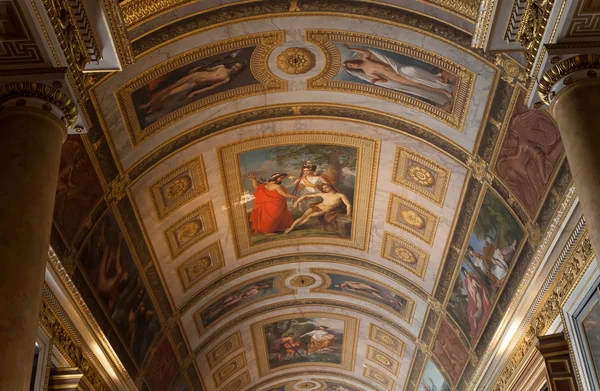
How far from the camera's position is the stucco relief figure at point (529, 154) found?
37.2ft

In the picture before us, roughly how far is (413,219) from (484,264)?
2.33 meters

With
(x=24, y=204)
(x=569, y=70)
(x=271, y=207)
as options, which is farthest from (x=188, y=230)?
(x=569, y=70)

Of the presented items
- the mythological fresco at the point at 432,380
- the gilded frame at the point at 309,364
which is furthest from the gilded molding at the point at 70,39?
the gilded frame at the point at 309,364

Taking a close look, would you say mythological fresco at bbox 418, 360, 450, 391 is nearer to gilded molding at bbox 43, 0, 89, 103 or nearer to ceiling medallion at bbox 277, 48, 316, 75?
ceiling medallion at bbox 277, 48, 316, 75

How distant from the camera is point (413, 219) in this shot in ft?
55.1

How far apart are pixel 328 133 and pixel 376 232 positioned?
3.90m

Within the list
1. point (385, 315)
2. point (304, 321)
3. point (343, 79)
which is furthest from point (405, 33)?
point (304, 321)

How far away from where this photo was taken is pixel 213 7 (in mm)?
11648

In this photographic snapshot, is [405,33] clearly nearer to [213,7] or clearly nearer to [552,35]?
[213,7]

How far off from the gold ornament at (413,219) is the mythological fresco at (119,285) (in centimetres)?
651

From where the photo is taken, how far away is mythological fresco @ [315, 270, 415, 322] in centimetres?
2027

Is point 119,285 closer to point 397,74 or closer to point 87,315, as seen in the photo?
point 87,315

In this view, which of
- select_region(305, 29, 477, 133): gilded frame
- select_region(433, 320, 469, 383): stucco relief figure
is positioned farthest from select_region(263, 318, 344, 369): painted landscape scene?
select_region(305, 29, 477, 133): gilded frame

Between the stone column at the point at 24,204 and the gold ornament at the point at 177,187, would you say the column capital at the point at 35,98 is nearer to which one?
the stone column at the point at 24,204
